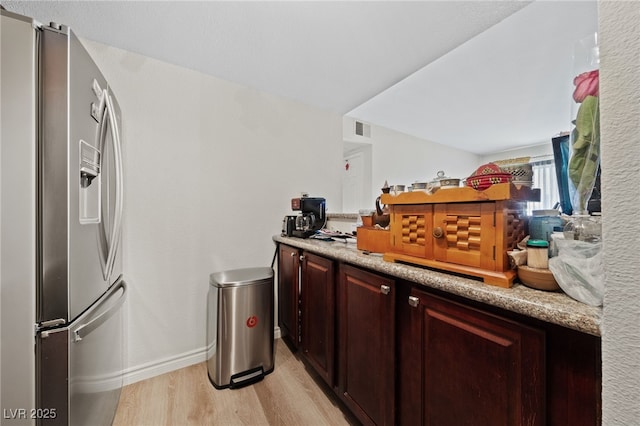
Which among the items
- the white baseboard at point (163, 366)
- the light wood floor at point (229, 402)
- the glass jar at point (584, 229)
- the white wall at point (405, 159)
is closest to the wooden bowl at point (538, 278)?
the glass jar at point (584, 229)

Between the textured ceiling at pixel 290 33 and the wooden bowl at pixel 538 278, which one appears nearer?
the wooden bowl at pixel 538 278

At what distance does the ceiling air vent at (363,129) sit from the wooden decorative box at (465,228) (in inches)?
84.8

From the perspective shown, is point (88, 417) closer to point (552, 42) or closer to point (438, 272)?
point (438, 272)

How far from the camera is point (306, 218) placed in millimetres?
2082

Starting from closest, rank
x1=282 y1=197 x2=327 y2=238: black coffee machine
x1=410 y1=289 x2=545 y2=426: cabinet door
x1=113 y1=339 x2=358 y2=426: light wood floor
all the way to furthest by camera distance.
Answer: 1. x1=410 y1=289 x2=545 y2=426: cabinet door
2. x1=113 y1=339 x2=358 y2=426: light wood floor
3. x1=282 y1=197 x2=327 y2=238: black coffee machine

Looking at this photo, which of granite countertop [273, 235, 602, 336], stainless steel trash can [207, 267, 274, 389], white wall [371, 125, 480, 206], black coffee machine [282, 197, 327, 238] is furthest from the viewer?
white wall [371, 125, 480, 206]

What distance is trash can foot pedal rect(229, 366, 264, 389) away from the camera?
1627mm

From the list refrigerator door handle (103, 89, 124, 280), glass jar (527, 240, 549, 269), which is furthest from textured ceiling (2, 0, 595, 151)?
glass jar (527, 240, 549, 269)

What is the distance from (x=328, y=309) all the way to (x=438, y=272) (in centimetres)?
74

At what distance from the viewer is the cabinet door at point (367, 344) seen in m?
1.02

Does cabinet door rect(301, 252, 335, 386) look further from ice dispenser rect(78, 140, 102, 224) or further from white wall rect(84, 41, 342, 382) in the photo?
ice dispenser rect(78, 140, 102, 224)

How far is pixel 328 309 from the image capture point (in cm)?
142

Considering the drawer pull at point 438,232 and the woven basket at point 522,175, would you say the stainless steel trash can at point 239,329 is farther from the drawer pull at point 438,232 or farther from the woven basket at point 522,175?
the woven basket at point 522,175

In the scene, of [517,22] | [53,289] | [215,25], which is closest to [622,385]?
[53,289]
